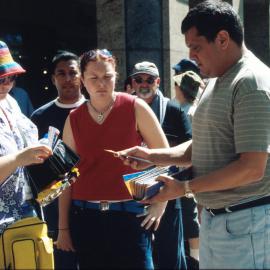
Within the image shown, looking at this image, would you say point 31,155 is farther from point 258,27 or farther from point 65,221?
point 258,27

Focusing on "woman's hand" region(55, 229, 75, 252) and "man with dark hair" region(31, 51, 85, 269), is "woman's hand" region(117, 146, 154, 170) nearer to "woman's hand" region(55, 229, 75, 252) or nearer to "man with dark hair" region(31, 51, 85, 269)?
"woman's hand" region(55, 229, 75, 252)

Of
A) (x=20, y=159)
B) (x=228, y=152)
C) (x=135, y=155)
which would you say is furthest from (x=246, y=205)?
(x=20, y=159)

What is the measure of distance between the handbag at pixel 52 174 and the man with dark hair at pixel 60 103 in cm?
132

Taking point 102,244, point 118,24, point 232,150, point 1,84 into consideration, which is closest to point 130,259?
point 102,244

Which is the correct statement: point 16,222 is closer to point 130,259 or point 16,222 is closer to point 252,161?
point 130,259

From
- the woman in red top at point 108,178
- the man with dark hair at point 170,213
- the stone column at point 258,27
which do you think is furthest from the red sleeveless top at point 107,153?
the stone column at point 258,27

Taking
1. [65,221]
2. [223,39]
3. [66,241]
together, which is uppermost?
[223,39]

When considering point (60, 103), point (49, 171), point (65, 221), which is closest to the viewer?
point (49, 171)

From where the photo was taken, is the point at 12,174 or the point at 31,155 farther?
the point at 12,174

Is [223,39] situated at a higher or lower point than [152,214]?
higher

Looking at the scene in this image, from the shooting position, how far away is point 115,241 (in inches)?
132

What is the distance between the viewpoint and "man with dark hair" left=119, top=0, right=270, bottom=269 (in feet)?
8.46

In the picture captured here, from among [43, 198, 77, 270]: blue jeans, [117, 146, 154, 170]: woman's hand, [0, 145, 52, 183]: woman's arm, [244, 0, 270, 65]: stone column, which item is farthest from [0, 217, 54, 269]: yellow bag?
[244, 0, 270, 65]: stone column

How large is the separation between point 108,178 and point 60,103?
56.5 inches
